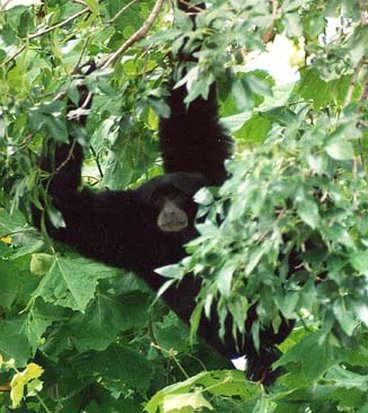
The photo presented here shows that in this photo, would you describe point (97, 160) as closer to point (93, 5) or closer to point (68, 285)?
point (68, 285)

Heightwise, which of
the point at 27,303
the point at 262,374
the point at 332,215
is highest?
the point at 332,215

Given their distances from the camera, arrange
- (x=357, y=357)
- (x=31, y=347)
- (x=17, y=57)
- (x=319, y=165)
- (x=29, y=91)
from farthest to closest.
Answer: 1. (x=31, y=347)
2. (x=357, y=357)
3. (x=17, y=57)
4. (x=29, y=91)
5. (x=319, y=165)

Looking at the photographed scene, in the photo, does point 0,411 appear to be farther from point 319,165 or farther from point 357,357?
point 319,165

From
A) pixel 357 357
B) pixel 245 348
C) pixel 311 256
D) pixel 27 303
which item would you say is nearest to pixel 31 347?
pixel 27 303

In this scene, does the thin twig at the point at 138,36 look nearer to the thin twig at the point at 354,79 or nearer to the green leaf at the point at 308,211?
the thin twig at the point at 354,79

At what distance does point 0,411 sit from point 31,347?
621mm

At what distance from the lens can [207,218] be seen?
378cm

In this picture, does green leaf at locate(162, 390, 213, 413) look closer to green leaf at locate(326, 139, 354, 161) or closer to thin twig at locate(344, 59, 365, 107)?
thin twig at locate(344, 59, 365, 107)

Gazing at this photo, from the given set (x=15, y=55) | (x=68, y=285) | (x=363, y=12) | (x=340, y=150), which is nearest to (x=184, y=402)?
(x=68, y=285)

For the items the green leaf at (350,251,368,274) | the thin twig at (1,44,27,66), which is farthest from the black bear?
the green leaf at (350,251,368,274)

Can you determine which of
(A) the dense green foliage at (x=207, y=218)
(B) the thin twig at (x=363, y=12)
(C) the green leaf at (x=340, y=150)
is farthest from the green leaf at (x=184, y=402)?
(C) the green leaf at (x=340, y=150)

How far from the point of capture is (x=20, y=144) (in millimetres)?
4656

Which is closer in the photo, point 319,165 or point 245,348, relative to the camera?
point 319,165

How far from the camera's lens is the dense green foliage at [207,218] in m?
3.48
